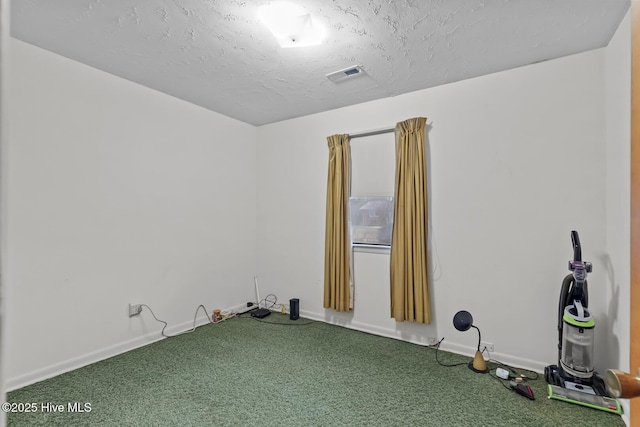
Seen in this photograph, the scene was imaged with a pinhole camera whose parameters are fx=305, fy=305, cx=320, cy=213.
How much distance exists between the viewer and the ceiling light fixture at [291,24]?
6.45ft

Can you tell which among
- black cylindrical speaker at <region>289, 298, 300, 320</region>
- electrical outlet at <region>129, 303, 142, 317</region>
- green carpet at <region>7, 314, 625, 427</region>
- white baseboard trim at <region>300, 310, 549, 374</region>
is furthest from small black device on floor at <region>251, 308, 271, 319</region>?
electrical outlet at <region>129, 303, 142, 317</region>

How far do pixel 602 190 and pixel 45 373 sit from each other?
4640mm

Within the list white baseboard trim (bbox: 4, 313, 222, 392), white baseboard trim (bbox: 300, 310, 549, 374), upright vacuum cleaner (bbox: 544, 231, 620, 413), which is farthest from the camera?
white baseboard trim (bbox: 300, 310, 549, 374)

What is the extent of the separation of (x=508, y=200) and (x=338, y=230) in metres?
1.72

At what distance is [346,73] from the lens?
9.26ft

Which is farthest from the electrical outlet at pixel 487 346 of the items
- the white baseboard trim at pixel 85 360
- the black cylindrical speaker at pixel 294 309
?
the white baseboard trim at pixel 85 360

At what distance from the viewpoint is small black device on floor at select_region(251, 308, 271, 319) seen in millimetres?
3931

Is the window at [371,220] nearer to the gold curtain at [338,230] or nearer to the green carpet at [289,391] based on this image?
the gold curtain at [338,230]

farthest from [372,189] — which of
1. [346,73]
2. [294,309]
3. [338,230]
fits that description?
[294,309]

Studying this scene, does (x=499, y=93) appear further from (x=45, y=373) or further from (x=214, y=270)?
(x=45, y=373)

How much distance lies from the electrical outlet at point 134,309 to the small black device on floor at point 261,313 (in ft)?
4.40

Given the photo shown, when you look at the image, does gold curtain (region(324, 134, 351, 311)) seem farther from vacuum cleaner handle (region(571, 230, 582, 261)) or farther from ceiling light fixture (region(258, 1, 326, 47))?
vacuum cleaner handle (region(571, 230, 582, 261))

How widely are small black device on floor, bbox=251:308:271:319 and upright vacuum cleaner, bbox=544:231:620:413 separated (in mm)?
2966

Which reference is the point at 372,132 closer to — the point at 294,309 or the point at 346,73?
the point at 346,73
